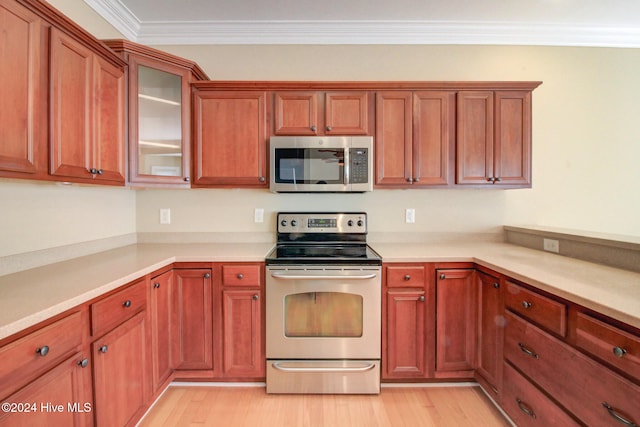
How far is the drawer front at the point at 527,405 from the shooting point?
47.1 inches

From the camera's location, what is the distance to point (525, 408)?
1.38m

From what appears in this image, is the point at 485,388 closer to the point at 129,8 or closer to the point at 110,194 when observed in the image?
the point at 110,194

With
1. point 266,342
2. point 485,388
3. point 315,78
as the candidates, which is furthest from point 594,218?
point 266,342

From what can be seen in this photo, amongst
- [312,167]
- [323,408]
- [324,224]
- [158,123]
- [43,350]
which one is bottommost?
[323,408]

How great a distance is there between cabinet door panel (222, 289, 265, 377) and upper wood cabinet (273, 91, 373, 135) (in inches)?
48.0

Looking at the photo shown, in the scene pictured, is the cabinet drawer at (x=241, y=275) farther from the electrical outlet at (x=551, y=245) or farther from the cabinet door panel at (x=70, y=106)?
the electrical outlet at (x=551, y=245)

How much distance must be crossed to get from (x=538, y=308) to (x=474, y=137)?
50.9 inches

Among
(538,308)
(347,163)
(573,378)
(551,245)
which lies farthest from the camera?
(347,163)

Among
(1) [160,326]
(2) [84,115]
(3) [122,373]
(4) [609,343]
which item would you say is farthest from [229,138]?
(4) [609,343]

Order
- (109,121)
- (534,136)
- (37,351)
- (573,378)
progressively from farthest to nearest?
(534,136) → (109,121) → (573,378) → (37,351)

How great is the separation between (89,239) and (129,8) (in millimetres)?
1813

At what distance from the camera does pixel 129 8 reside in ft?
7.07

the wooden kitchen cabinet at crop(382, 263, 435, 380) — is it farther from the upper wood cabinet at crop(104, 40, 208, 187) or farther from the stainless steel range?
the upper wood cabinet at crop(104, 40, 208, 187)

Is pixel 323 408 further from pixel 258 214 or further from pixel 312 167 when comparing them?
pixel 312 167
